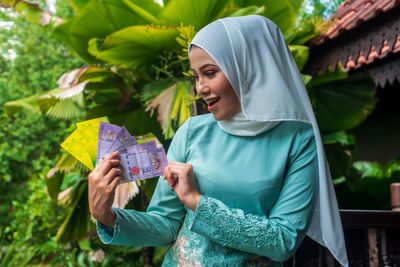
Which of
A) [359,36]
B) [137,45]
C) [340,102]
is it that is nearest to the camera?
[137,45]

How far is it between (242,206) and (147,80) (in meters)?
3.60

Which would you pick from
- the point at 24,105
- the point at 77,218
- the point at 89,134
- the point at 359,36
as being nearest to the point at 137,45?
the point at 24,105

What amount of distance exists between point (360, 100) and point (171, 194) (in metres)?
4.43

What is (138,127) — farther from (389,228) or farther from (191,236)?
(191,236)

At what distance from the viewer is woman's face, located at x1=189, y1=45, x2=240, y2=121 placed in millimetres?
1438

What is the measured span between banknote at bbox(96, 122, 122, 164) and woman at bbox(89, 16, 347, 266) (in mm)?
56

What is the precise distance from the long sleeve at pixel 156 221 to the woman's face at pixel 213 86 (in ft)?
0.63

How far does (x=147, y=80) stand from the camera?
485 centimetres

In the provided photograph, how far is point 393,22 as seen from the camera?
438 centimetres

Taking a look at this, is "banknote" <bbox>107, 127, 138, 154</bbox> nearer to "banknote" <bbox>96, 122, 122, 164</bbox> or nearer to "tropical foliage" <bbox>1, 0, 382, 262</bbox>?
"banknote" <bbox>96, 122, 122, 164</bbox>

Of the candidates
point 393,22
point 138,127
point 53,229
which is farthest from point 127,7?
point 53,229

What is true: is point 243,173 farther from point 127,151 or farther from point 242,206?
point 127,151

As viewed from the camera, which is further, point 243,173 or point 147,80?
point 147,80

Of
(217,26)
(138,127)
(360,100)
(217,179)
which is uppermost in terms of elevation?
(217,26)
